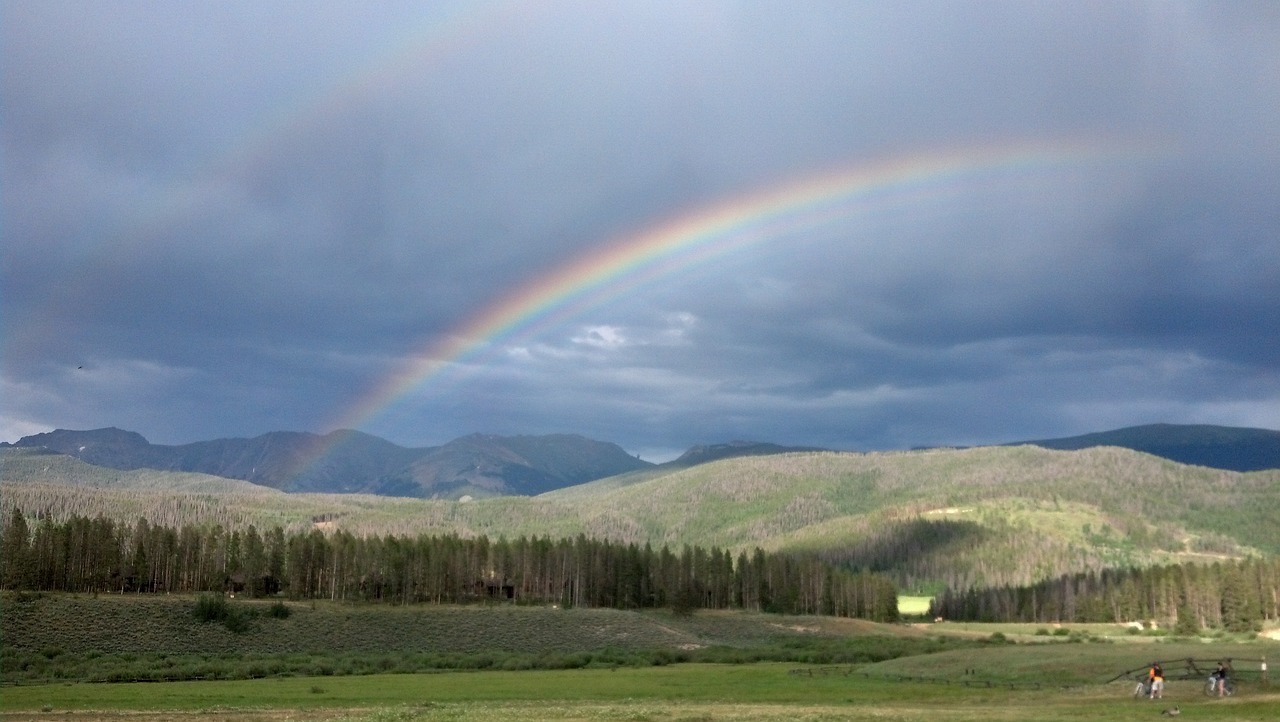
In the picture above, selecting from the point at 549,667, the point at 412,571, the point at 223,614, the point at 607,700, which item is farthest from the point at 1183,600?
the point at 223,614

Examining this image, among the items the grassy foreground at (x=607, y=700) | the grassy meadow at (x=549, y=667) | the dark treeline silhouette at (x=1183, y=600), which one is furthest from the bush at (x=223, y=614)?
the dark treeline silhouette at (x=1183, y=600)

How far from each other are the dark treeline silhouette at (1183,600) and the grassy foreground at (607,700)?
359 ft

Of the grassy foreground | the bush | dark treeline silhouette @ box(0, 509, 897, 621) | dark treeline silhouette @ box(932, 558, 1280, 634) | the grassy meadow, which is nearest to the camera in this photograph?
the grassy foreground

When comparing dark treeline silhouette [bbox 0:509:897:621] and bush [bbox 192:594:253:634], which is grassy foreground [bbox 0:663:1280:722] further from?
dark treeline silhouette [bbox 0:509:897:621]

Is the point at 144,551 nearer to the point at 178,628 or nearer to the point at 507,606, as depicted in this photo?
the point at 178,628

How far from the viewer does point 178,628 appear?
112m

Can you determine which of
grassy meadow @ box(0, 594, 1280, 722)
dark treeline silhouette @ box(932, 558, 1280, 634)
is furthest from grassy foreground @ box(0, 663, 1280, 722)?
dark treeline silhouette @ box(932, 558, 1280, 634)

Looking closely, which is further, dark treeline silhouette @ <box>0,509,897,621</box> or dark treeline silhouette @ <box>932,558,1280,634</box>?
dark treeline silhouette @ <box>932,558,1280,634</box>

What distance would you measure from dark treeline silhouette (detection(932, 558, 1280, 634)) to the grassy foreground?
4313 inches

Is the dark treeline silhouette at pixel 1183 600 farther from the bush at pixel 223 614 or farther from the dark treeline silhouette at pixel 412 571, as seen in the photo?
the bush at pixel 223 614

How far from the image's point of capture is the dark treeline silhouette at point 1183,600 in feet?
519

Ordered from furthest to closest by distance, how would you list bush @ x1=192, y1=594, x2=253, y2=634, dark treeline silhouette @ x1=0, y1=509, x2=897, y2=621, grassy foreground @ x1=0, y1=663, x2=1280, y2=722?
1. dark treeline silhouette @ x1=0, y1=509, x2=897, y2=621
2. bush @ x1=192, y1=594, x2=253, y2=634
3. grassy foreground @ x1=0, y1=663, x2=1280, y2=722

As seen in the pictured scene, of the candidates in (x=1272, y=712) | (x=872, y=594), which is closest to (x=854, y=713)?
(x=1272, y=712)

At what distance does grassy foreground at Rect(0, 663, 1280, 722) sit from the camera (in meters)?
47.8
